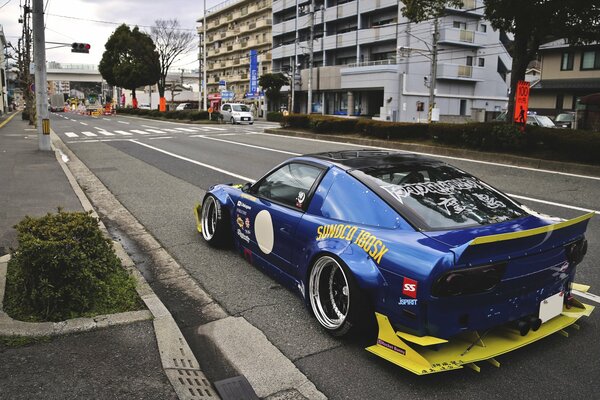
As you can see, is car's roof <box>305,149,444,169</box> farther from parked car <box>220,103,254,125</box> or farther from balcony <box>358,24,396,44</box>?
balcony <box>358,24,396,44</box>

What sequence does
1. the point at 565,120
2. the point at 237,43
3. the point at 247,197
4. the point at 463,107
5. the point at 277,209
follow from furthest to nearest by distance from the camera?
the point at 237,43
the point at 463,107
the point at 565,120
the point at 247,197
the point at 277,209

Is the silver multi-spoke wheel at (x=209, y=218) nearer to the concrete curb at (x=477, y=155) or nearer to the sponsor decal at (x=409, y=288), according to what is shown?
the sponsor decal at (x=409, y=288)

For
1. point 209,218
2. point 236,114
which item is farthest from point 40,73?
point 236,114

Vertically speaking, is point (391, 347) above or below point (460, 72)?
below

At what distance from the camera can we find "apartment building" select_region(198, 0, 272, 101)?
71.9 meters

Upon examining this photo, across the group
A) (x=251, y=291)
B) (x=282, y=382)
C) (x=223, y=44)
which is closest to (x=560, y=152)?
(x=251, y=291)

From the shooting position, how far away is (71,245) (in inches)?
151

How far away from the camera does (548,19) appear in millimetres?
13711

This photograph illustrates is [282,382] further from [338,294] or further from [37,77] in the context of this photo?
[37,77]

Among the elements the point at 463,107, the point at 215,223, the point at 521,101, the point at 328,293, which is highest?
the point at 463,107

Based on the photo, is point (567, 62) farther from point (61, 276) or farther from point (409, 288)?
point (61, 276)

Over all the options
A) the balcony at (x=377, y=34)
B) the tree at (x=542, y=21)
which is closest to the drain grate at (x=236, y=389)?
the tree at (x=542, y=21)

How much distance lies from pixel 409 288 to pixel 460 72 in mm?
47342

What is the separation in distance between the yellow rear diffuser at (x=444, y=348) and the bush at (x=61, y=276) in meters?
2.07
